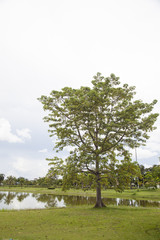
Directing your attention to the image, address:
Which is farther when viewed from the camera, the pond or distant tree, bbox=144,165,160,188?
the pond

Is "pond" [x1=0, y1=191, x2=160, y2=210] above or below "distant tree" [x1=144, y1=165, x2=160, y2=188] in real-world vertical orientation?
below

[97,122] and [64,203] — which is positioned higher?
[97,122]

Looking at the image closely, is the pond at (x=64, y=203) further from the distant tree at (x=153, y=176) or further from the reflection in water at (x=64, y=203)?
the distant tree at (x=153, y=176)

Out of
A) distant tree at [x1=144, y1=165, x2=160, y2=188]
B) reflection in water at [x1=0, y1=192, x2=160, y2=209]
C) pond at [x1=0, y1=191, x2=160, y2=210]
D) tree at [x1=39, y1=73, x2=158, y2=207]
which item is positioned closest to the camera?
distant tree at [x1=144, y1=165, x2=160, y2=188]

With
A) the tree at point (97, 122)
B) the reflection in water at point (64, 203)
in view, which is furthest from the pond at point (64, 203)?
the tree at point (97, 122)

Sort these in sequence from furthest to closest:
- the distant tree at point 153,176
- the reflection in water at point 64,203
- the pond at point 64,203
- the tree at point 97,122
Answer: the reflection in water at point 64,203
the pond at point 64,203
the tree at point 97,122
the distant tree at point 153,176

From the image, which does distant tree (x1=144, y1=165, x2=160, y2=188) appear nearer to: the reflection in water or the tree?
the tree

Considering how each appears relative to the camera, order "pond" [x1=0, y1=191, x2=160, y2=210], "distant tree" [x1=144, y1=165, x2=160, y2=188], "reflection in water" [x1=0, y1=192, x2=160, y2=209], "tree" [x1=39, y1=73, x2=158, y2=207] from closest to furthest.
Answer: "distant tree" [x1=144, y1=165, x2=160, y2=188]
"tree" [x1=39, y1=73, x2=158, y2=207]
"pond" [x1=0, y1=191, x2=160, y2=210]
"reflection in water" [x1=0, y1=192, x2=160, y2=209]

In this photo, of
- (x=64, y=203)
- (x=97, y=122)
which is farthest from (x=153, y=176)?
(x=64, y=203)

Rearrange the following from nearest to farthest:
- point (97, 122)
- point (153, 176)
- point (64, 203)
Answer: point (153, 176) → point (97, 122) → point (64, 203)

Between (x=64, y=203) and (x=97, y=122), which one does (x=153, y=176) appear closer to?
(x=97, y=122)

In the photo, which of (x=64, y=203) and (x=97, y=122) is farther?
(x=64, y=203)

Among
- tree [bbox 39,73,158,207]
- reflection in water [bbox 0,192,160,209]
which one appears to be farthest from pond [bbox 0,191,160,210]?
tree [bbox 39,73,158,207]

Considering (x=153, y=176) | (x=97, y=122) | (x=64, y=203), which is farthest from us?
(x=64, y=203)
